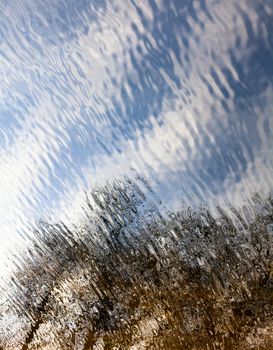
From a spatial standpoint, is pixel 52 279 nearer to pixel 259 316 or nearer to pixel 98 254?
pixel 98 254

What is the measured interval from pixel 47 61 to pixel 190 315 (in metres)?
7.86

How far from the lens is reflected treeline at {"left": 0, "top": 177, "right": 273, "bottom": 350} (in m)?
8.48

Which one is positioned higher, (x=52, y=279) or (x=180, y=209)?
(x=180, y=209)

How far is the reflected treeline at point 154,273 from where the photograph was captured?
848 centimetres

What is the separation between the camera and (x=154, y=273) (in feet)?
29.7

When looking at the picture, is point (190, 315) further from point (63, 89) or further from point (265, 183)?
point (63, 89)

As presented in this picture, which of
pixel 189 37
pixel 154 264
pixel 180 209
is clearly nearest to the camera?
pixel 189 37

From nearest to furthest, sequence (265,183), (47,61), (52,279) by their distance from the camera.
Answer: (47,61) < (265,183) < (52,279)

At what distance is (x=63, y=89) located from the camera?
6238 mm

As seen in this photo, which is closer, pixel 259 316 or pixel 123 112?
pixel 123 112

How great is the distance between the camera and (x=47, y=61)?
19.1ft

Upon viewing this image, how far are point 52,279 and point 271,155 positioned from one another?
24.5ft

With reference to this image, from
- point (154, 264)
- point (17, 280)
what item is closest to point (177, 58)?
point (154, 264)

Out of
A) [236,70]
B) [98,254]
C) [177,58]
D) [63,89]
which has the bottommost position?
[98,254]
